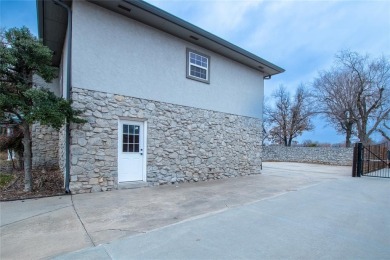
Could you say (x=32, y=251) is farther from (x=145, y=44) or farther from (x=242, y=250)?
(x=145, y=44)

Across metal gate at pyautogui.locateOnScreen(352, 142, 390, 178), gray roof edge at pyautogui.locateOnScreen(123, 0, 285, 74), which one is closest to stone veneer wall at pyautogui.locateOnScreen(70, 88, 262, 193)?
gray roof edge at pyautogui.locateOnScreen(123, 0, 285, 74)

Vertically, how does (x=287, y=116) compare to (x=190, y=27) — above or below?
below

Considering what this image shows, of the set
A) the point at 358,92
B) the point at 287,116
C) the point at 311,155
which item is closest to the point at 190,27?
the point at 311,155

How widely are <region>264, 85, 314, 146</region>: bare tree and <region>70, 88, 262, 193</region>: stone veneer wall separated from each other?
2204 centimetres

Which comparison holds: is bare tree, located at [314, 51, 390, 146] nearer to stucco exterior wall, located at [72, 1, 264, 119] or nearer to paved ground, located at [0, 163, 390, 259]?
stucco exterior wall, located at [72, 1, 264, 119]

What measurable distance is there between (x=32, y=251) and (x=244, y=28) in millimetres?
14303

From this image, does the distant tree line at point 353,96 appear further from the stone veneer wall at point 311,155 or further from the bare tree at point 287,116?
the stone veneer wall at point 311,155

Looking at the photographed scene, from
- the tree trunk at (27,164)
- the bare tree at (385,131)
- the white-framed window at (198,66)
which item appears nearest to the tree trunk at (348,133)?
the bare tree at (385,131)

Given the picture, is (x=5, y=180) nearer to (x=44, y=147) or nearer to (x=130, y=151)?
(x=44, y=147)

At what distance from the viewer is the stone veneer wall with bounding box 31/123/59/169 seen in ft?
35.2

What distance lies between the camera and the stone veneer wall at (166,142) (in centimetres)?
690

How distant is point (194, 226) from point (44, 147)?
9743 millimetres

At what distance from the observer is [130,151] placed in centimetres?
791

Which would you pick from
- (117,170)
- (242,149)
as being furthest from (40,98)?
(242,149)
